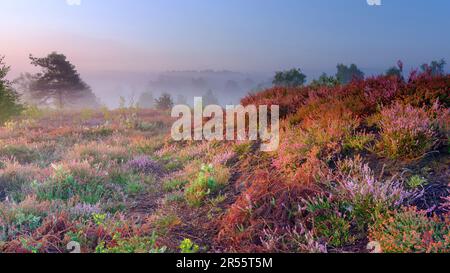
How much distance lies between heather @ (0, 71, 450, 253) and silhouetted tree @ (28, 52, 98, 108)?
3321cm

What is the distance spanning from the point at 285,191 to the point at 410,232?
171cm

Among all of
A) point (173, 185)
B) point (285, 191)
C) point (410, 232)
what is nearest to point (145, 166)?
point (173, 185)

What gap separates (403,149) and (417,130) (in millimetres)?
364

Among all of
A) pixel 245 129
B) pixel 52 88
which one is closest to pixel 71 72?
pixel 52 88

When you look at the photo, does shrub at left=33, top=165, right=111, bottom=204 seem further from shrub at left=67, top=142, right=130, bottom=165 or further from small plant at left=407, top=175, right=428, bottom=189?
small plant at left=407, top=175, right=428, bottom=189

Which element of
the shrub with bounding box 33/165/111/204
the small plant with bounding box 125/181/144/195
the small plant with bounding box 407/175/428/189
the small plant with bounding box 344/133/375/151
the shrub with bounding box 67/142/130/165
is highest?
the small plant with bounding box 344/133/375/151

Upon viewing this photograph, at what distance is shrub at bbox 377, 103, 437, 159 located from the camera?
5.34 m

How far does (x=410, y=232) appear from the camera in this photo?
11.9ft

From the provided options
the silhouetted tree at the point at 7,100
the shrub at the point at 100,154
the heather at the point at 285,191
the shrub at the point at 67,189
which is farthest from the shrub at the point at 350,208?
the silhouetted tree at the point at 7,100

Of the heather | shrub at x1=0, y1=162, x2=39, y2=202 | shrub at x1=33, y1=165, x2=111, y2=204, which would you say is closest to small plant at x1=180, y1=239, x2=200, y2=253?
the heather

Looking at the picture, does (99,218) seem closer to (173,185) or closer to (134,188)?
(134,188)

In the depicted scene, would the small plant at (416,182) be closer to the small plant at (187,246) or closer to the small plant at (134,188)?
the small plant at (187,246)
